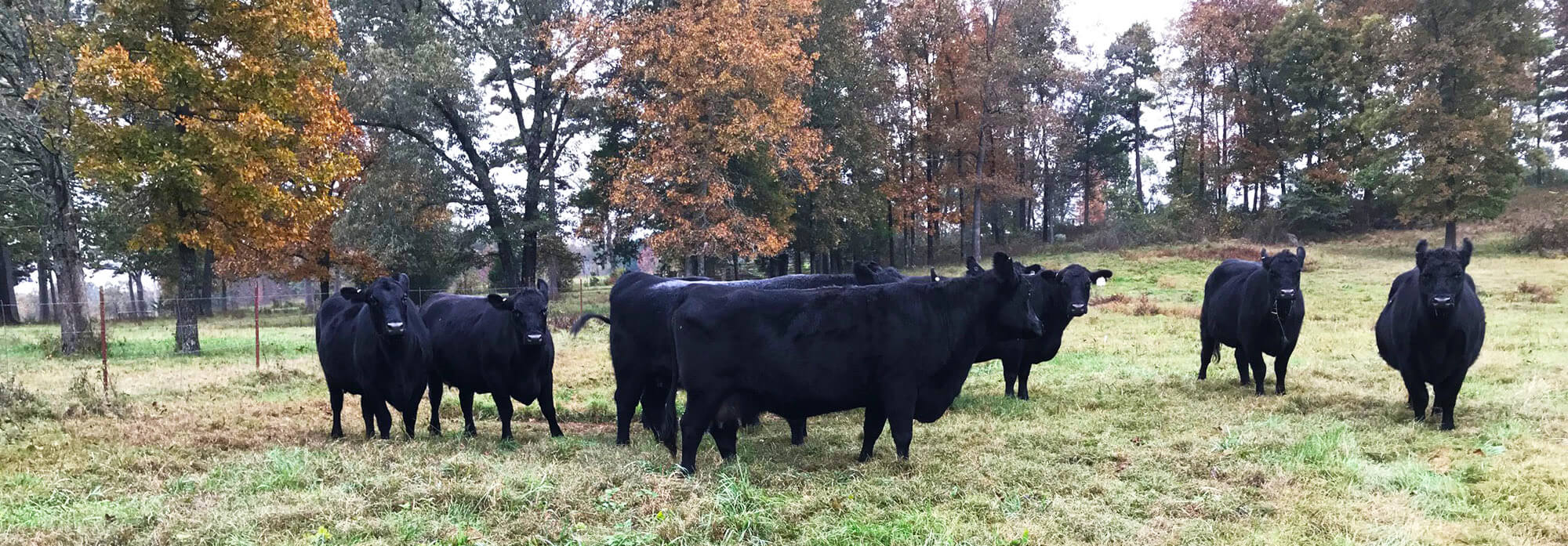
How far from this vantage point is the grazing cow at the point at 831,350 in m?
6.46

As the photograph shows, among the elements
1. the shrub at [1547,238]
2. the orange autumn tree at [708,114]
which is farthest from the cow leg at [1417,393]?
the shrub at [1547,238]

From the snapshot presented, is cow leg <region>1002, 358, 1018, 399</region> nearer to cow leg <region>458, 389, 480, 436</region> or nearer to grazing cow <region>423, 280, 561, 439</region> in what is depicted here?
grazing cow <region>423, 280, 561, 439</region>

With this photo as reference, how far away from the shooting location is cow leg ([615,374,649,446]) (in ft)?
26.3

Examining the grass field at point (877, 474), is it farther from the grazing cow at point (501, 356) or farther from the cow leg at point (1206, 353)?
the grazing cow at point (501, 356)

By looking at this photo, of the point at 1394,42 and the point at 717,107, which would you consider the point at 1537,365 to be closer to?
the point at 717,107

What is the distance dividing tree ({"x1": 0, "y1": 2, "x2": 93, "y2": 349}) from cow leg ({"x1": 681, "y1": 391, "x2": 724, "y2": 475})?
14.6 meters

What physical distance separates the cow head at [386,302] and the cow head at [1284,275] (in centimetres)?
962

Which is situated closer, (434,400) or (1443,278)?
(1443,278)

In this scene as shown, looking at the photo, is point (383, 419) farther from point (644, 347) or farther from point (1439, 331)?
point (1439, 331)

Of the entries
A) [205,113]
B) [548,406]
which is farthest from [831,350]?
[205,113]

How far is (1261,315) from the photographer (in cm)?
1009

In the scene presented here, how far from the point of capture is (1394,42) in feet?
112

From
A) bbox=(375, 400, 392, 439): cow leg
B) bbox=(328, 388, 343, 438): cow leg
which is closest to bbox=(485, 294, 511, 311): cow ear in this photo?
bbox=(375, 400, 392, 439): cow leg

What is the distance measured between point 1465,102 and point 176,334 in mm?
42163
